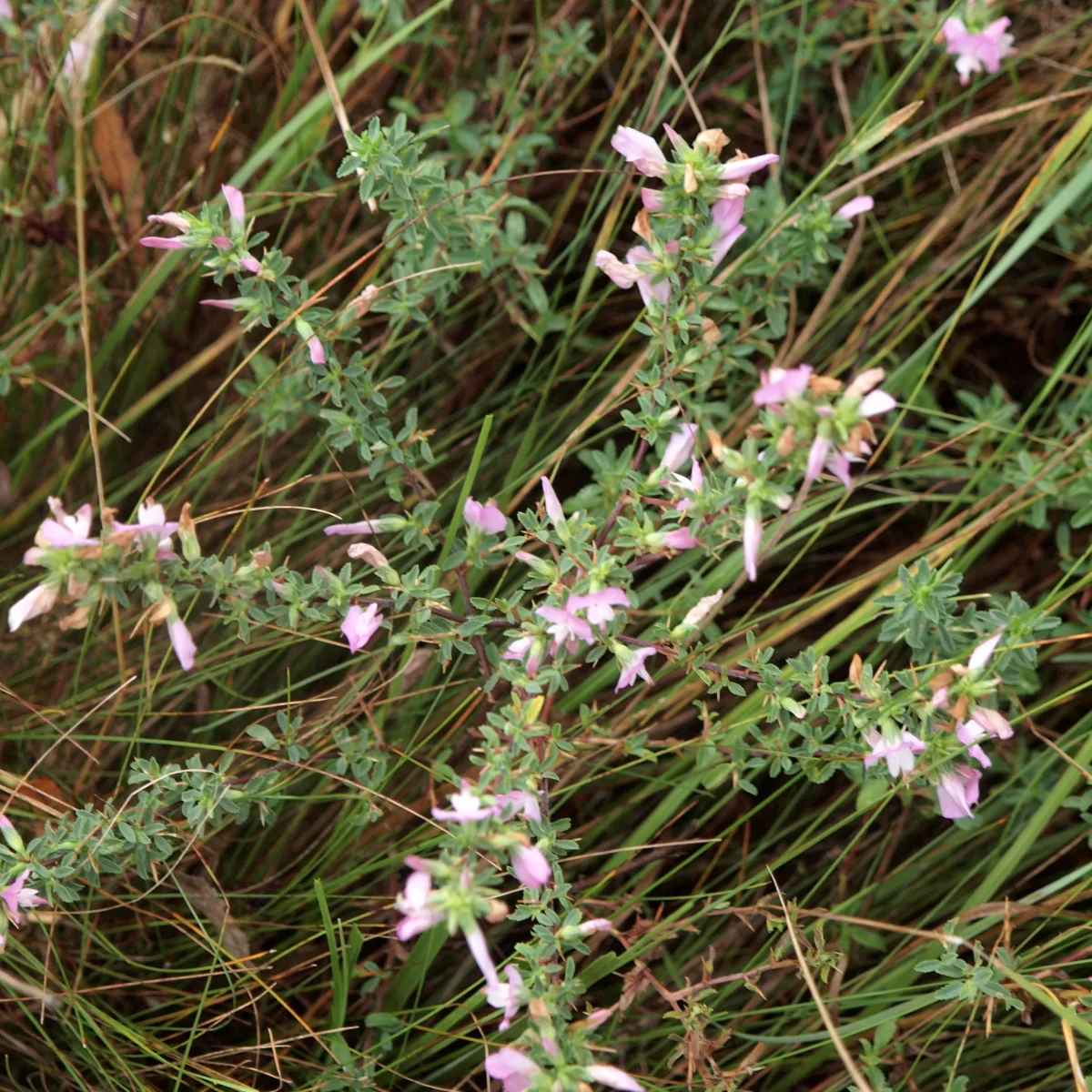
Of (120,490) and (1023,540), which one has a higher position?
(1023,540)

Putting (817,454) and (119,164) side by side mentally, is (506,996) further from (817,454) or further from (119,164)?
(119,164)

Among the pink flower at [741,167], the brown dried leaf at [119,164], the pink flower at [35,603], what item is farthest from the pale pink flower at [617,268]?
the brown dried leaf at [119,164]

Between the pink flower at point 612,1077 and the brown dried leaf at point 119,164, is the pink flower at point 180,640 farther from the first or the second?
the brown dried leaf at point 119,164

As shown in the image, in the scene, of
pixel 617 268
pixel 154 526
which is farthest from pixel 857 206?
pixel 154 526

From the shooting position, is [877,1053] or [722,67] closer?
[877,1053]

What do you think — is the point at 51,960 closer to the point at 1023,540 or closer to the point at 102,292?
the point at 102,292

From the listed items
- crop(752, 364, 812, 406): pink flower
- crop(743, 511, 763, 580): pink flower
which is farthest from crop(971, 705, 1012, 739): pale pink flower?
crop(752, 364, 812, 406): pink flower

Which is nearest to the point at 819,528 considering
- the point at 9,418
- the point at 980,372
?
the point at 980,372
